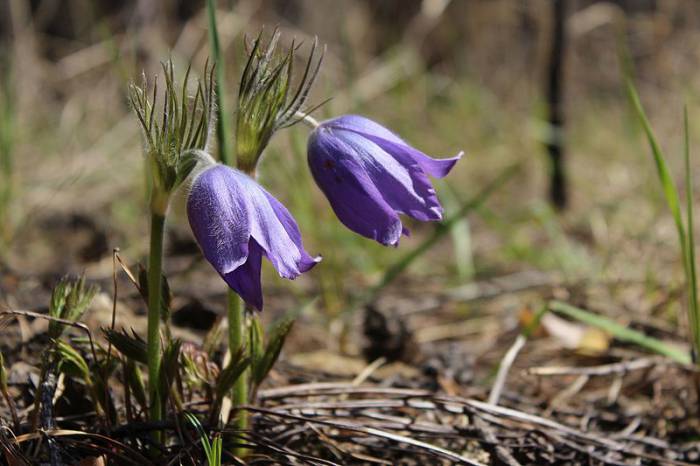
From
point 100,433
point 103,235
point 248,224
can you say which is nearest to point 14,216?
point 103,235

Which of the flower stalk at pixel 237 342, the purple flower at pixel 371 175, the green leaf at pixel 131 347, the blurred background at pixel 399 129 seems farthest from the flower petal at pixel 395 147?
the blurred background at pixel 399 129

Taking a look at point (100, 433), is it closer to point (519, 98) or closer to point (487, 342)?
point (487, 342)

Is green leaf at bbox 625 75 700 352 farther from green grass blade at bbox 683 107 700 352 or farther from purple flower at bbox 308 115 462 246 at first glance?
purple flower at bbox 308 115 462 246

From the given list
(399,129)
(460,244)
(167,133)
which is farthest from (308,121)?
(399,129)

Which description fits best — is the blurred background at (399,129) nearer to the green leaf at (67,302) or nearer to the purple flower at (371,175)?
the green leaf at (67,302)

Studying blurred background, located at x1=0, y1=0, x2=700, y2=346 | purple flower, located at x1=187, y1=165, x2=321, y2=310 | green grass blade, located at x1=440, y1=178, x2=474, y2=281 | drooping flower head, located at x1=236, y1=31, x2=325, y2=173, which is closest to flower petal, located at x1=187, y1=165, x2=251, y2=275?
purple flower, located at x1=187, y1=165, x2=321, y2=310

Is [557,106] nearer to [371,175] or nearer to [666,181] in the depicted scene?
[666,181]

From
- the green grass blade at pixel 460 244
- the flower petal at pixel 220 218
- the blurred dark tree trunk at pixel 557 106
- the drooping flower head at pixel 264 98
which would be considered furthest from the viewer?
the blurred dark tree trunk at pixel 557 106
